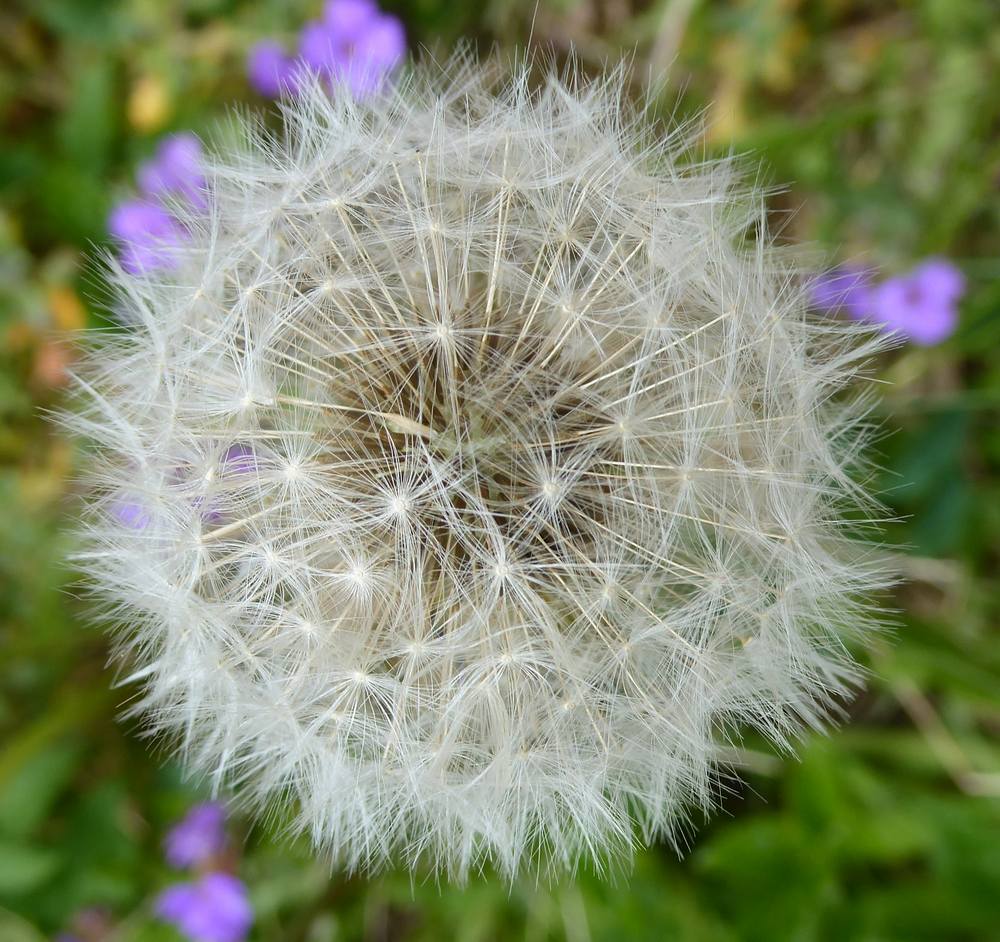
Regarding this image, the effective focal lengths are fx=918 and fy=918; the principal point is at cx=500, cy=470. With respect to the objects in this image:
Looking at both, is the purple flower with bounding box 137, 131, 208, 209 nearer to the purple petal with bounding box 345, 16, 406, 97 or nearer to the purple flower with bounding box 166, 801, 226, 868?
the purple petal with bounding box 345, 16, 406, 97

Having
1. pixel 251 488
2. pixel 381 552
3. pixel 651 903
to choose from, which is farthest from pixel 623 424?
pixel 651 903

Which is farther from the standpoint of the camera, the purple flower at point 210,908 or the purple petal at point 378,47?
the purple flower at point 210,908

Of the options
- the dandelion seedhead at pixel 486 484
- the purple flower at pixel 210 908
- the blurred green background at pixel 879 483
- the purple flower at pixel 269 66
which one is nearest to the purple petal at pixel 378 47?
the purple flower at pixel 269 66

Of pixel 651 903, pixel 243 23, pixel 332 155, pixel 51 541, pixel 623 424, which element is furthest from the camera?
pixel 243 23

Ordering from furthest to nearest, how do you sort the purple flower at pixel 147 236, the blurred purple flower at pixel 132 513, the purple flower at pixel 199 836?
the purple flower at pixel 199 836 → the purple flower at pixel 147 236 → the blurred purple flower at pixel 132 513

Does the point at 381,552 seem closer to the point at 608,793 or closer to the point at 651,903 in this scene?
the point at 608,793

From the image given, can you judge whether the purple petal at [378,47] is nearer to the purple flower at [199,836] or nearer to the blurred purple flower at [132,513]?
the blurred purple flower at [132,513]

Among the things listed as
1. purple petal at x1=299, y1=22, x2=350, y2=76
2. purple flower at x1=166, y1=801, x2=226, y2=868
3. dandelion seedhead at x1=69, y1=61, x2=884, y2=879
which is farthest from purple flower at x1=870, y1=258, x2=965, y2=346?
purple flower at x1=166, y1=801, x2=226, y2=868
